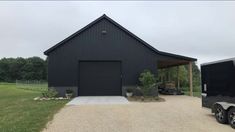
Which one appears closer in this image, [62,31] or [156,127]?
[156,127]

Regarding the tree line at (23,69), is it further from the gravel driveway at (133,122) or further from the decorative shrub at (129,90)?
the gravel driveway at (133,122)

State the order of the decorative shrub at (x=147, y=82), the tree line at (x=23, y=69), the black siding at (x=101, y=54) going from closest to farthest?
the decorative shrub at (x=147, y=82) → the black siding at (x=101, y=54) → the tree line at (x=23, y=69)

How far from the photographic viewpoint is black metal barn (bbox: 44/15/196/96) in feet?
60.0

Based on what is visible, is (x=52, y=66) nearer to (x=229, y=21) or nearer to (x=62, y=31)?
(x=62, y=31)

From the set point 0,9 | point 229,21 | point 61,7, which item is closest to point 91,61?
point 61,7

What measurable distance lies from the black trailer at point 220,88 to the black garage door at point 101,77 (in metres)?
8.95

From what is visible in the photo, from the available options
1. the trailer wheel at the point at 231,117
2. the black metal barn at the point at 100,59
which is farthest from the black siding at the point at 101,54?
the trailer wheel at the point at 231,117

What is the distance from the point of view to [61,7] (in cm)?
1811

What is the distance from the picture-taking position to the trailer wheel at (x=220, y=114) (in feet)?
28.1

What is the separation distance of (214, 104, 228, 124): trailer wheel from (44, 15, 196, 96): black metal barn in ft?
30.8

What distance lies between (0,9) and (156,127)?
13.9 meters

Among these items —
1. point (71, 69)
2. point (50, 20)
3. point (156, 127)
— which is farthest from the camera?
point (50, 20)

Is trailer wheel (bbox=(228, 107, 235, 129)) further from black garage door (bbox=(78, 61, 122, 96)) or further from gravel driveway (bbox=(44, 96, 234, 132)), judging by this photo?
black garage door (bbox=(78, 61, 122, 96))

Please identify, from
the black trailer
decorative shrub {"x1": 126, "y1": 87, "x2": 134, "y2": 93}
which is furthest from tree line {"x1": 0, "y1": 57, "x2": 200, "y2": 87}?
the black trailer
